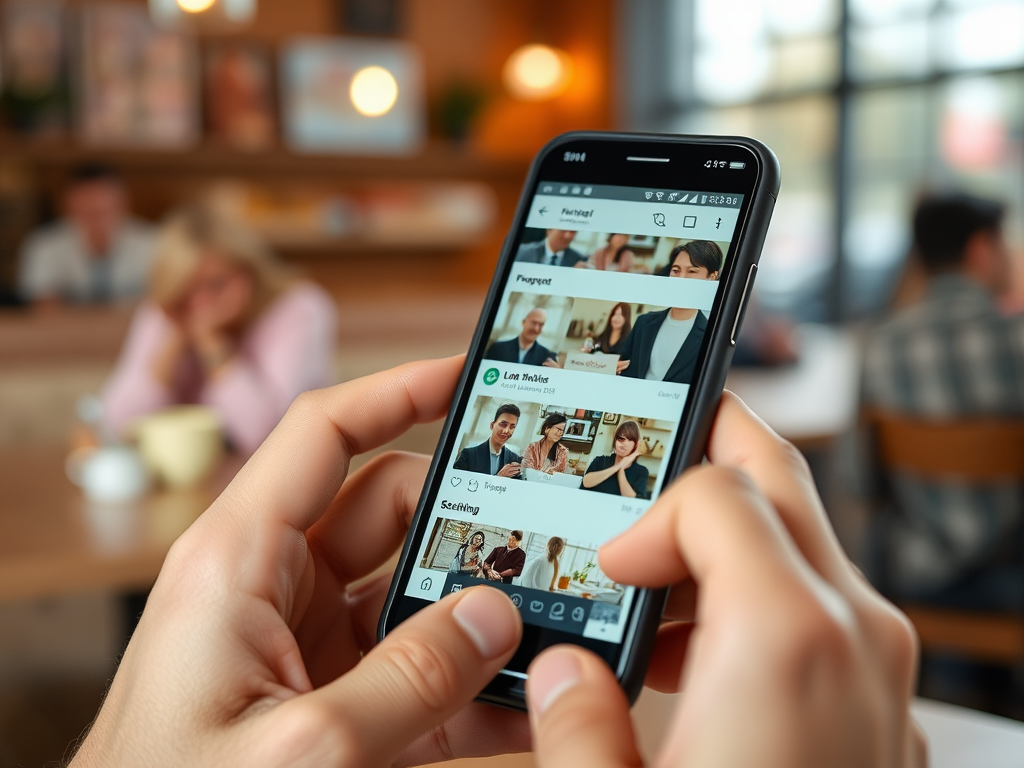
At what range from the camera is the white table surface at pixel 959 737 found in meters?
0.71

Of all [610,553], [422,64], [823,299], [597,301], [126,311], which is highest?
[422,64]

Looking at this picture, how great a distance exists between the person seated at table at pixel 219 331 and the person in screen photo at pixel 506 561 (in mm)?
1685

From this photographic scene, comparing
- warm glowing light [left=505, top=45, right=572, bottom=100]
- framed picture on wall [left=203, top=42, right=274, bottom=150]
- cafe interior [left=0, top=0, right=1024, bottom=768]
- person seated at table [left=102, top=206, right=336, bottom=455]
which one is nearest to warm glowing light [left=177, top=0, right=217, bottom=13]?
cafe interior [left=0, top=0, right=1024, bottom=768]

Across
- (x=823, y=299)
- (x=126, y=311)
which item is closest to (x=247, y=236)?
(x=126, y=311)

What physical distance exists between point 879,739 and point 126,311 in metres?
2.99

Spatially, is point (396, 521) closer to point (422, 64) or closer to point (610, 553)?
point (610, 553)

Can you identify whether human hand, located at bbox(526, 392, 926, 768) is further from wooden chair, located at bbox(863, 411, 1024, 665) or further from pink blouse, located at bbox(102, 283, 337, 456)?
pink blouse, located at bbox(102, 283, 337, 456)

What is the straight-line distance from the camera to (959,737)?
75 cm

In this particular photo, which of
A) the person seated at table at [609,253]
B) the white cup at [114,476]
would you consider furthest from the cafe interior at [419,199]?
the person seated at table at [609,253]

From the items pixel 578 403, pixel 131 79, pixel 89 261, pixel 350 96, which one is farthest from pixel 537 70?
pixel 578 403

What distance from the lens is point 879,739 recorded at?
16.1 inches

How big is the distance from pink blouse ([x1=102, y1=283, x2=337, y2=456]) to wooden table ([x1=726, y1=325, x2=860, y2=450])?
3.53 feet

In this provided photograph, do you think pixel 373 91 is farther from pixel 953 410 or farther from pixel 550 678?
pixel 550 678

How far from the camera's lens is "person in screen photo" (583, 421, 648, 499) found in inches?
23.4
